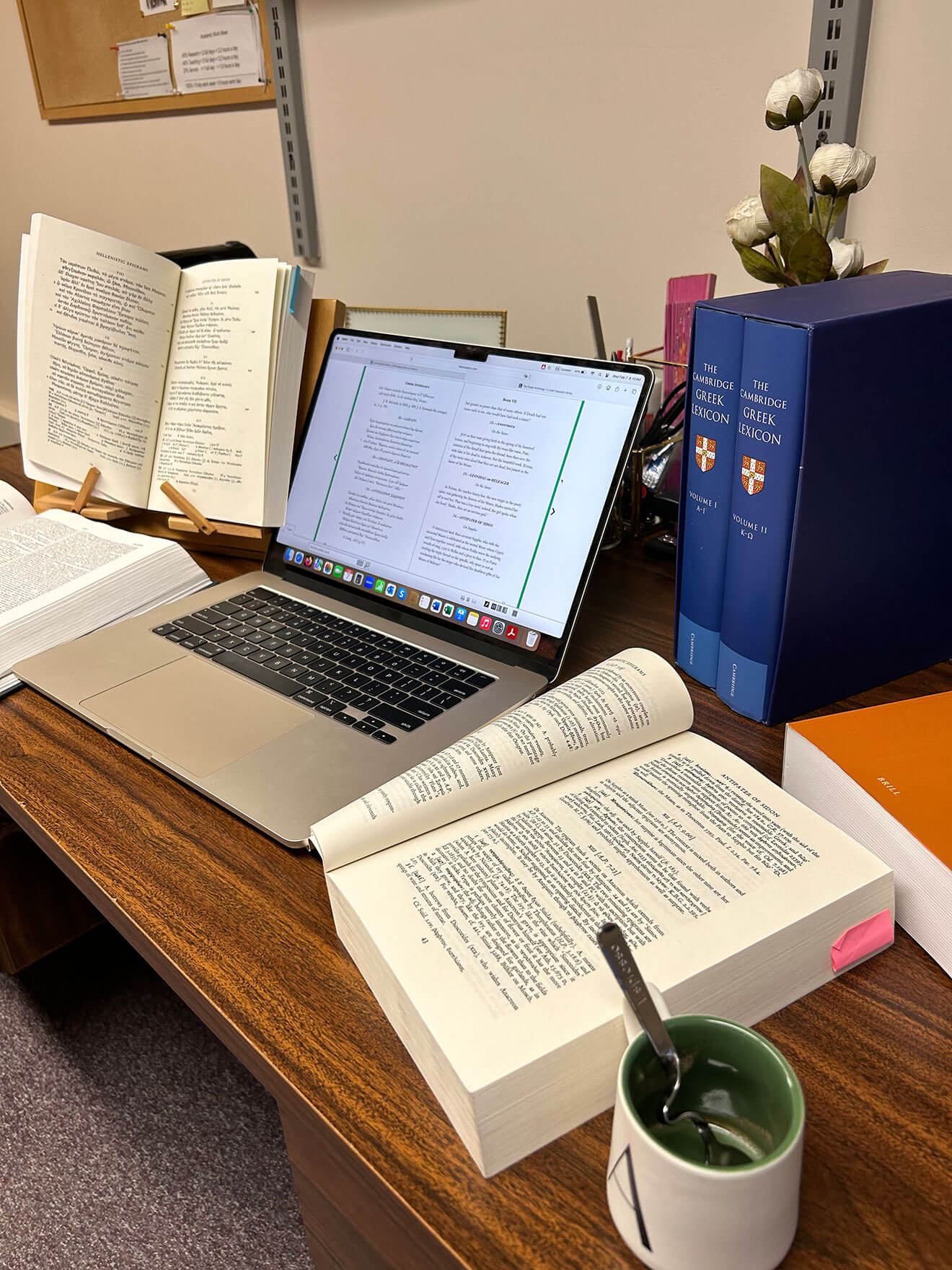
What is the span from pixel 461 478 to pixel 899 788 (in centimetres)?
44

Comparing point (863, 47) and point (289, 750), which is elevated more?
point (863, 47)

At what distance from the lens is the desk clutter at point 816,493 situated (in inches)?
23.1

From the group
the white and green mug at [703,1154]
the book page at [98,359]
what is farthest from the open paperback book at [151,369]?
A: the white and green mug at [703,1154]

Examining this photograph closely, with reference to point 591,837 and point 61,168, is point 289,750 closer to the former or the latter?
point 591,837

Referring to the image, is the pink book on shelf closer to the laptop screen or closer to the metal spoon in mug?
the laptop screen

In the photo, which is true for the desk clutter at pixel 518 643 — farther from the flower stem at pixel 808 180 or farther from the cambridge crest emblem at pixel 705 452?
the flower stem at pixel 808 180

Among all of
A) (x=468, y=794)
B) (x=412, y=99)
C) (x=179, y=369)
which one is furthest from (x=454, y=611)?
(x=412, y=99)

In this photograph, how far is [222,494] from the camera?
0.99 metres

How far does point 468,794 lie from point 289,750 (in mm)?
177

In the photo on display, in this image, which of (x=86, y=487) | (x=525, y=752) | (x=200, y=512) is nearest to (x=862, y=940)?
(x=525, y=752)

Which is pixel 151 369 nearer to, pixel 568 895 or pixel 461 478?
pixel 461 478

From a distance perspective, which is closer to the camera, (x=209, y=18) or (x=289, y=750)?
(x=289, y=750)

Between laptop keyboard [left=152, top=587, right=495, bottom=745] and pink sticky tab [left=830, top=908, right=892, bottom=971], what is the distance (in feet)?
1.02

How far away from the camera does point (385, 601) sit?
0.84m
